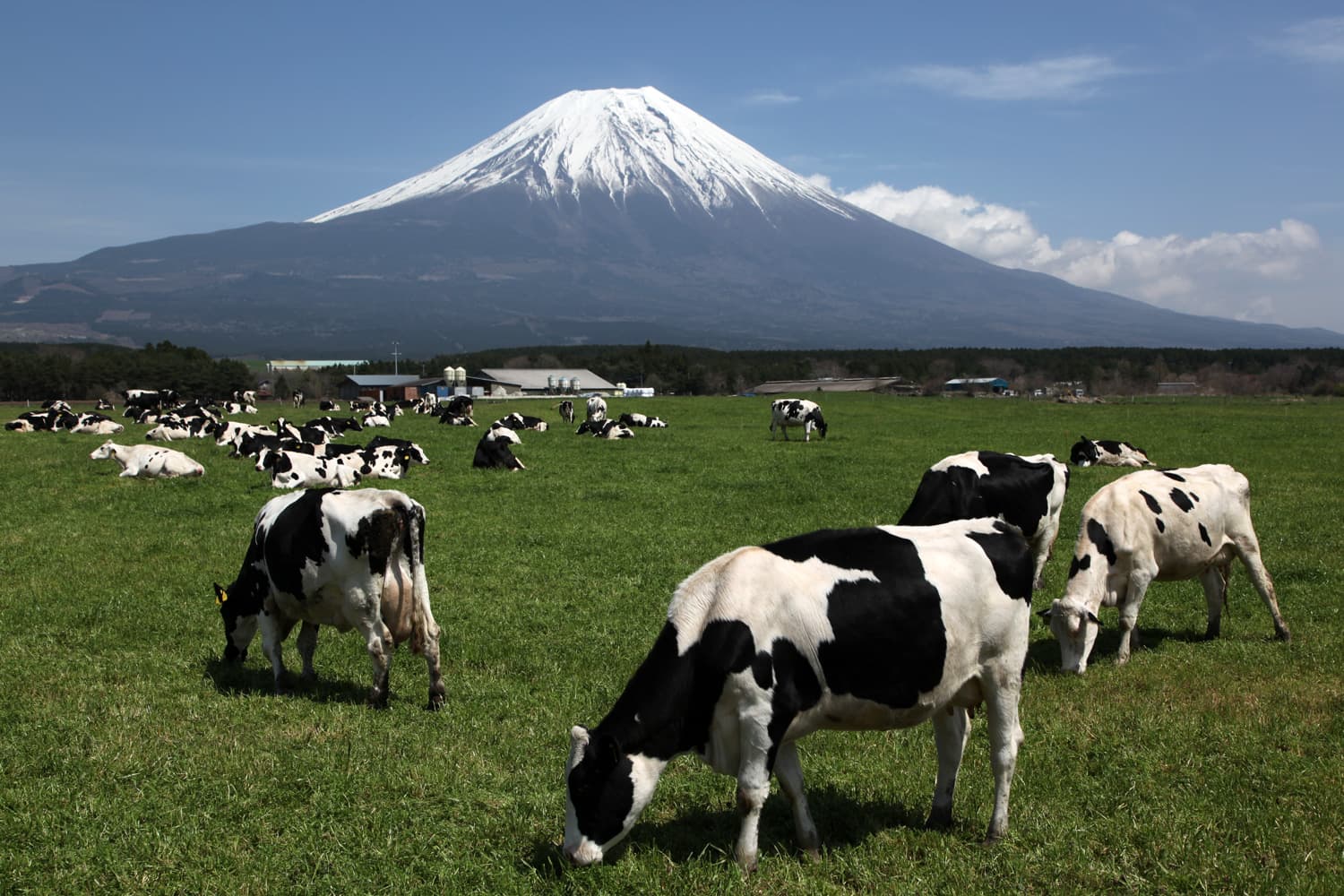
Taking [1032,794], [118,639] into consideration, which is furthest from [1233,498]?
[118,639]

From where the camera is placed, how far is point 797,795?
5.52 meters

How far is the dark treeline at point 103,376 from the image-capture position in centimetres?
8062

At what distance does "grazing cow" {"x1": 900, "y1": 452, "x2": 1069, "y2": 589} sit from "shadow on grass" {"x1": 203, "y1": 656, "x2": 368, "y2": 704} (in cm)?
644

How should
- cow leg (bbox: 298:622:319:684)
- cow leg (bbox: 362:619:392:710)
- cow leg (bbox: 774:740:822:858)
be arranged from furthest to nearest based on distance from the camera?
cow leg (bbox: 298:622:319:684) → cow leg (bbox: 362:619:392:710) → cow leg (bbox: 774:740:822:858)

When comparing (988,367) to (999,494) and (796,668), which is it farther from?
(796,668)

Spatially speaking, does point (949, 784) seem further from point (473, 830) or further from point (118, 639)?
point (118, 639)

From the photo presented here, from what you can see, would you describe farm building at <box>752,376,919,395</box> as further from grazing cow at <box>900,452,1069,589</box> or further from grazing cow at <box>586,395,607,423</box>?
grazing cow at <box>900,452,1069,589</box>

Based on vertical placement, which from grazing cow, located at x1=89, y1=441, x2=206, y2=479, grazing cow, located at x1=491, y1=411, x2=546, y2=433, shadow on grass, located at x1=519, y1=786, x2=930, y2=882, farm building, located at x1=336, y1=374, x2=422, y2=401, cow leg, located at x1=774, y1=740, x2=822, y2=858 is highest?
cow leg, located at x1=774, y1=740, x2=822, y2=858

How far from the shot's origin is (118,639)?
388 inches

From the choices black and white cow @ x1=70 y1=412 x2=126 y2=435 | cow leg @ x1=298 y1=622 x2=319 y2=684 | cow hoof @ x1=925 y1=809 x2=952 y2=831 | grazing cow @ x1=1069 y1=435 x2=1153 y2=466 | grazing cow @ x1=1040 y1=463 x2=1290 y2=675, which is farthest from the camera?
black and white cow @ x1=70 y1=412 x2=126 y2=435

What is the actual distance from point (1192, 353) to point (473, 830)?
135407mm

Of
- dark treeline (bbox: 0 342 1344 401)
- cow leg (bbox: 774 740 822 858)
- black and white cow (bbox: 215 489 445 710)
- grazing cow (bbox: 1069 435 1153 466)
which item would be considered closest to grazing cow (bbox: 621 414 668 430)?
Result: grazing cow (bbox: 1069 435 1153 466)

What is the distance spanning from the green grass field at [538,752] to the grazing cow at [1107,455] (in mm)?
11509

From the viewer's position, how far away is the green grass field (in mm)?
5355
